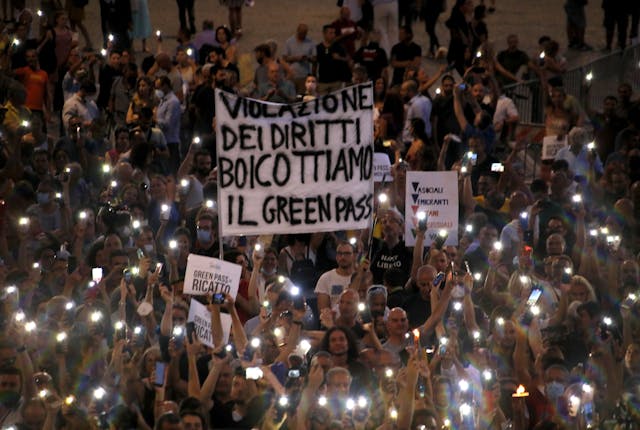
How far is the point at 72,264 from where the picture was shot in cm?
1510

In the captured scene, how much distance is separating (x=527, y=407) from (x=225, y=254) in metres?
3.07

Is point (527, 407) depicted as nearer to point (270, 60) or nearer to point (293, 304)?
point (293, 304)

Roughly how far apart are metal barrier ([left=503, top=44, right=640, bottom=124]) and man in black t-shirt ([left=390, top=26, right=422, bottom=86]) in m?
1.20

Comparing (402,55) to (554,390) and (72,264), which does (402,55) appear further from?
(554,390)

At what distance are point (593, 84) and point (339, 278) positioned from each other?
8919 millimetres

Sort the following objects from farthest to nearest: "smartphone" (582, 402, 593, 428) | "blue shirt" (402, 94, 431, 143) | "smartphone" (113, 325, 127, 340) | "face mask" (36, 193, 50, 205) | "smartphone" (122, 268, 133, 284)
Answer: "blue shirt" (402, 94, 431, 143), "face mask" (36, 193, 50, 205), "smartphone" (122, 268, 133, 284), "smartphone" (113, 325, 127, 340), "smartphone" (582, 402, 593, 428)

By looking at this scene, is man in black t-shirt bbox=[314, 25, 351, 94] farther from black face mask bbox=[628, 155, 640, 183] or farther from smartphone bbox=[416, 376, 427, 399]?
smartphone bbox=[416, 376, 427, 399]

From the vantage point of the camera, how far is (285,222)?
44.4ft

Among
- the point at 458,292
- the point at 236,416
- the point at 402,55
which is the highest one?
the point at 402,55

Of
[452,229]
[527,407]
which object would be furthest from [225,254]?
[527,407]

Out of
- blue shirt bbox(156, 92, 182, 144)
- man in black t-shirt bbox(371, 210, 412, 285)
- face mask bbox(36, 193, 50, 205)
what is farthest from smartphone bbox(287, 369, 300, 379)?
blue shirt bbox(156, 92, 182, 144)

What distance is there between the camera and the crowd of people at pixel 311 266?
11680 millimetres

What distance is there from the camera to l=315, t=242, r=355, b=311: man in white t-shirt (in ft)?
45.5

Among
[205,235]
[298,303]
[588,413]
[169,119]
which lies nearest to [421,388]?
[588,413]
